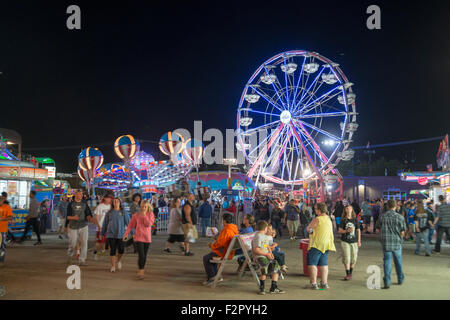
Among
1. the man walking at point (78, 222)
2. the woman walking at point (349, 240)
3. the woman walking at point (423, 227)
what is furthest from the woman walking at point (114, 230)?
the woman walking at point (423, 227)

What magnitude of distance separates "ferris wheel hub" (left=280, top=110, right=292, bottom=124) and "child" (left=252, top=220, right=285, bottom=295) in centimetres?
1780

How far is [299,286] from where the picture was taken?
6.69 metres

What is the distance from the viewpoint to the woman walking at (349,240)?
7324 millimetres

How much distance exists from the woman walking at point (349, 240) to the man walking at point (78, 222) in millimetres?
5465

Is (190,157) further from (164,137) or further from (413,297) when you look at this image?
(413,297)

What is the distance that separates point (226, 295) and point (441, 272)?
16.4 ft

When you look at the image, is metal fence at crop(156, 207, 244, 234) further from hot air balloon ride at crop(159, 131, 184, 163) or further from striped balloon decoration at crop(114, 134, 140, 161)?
hot air balloon ride at crop(159, 131, 184, 163)

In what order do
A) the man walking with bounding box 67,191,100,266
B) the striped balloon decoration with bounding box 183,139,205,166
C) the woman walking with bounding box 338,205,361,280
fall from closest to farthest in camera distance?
the woman walking with bounding box 338,205,361,280 < the man walking with bounding box 67,191,100,266 < the striped balloon decoration with bounding box 183,139,205,166

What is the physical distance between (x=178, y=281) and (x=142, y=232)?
3.72 ft

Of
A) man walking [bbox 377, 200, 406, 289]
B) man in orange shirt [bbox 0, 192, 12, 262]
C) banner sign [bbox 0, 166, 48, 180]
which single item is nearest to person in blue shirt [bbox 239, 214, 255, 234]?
man walking [bbox 377, 200, 406, 289]

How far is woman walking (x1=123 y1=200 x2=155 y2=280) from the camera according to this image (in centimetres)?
716

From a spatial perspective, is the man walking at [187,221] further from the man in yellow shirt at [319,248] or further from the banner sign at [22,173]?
the banner sign at [22,173]

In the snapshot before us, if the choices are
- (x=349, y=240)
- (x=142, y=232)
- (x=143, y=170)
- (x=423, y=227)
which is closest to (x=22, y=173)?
(x=142, y=232)
